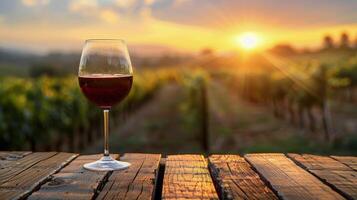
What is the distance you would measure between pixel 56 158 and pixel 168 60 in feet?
344

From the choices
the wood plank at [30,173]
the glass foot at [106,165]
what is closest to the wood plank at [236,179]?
the glass foot at [106,165]

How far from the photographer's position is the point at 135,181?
161 cm

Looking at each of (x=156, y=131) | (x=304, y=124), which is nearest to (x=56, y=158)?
(x=156, y=131)

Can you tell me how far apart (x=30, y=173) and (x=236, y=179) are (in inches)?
25.5

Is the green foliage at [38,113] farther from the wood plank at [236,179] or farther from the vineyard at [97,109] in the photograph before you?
the wood plank at [236,179]

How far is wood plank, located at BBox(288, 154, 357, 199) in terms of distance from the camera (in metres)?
1.54

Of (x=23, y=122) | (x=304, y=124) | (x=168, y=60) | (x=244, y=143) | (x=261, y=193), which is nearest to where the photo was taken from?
(x=261, y=193)

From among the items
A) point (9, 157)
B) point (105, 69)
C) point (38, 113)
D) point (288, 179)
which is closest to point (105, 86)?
point (105, 69)

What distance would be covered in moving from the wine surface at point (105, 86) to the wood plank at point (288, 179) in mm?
513

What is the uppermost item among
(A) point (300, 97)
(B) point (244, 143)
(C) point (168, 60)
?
(C) point (168, 60)

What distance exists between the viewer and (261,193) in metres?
1.48

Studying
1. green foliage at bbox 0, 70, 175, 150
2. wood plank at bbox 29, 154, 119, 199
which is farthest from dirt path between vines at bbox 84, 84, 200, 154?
wood plank at bbox 29, 154, 119, 199

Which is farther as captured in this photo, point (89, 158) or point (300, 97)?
point (300, 97)

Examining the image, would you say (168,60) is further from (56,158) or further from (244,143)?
(56,158)
